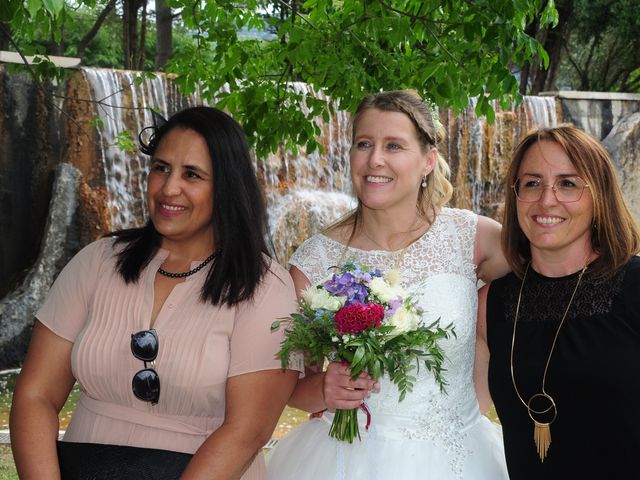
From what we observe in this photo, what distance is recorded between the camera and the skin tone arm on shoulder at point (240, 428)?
306cm

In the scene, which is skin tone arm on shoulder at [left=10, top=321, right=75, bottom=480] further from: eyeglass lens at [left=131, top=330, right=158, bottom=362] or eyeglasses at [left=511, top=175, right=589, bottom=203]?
eyeglasses at [left=511, top=175, right=589, bottom=203]

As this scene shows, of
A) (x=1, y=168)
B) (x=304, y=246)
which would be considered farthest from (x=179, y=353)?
(x=1, y=168)

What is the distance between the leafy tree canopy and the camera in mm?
4656

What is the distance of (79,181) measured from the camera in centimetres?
1230

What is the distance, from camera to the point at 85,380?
10.6 feet

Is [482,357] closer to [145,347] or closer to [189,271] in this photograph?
[189,271]

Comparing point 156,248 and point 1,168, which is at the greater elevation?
point 156,248

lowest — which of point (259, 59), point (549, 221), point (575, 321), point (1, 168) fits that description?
point (1, 168)

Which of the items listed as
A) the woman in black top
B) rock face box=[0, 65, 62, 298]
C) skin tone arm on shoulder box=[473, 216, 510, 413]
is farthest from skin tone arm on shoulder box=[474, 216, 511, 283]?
rock face box=[0, 65, 62, 298]

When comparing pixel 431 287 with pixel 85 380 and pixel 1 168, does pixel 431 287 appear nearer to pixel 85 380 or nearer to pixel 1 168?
pixel 85 380

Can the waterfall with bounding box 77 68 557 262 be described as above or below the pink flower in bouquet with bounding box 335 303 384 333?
below

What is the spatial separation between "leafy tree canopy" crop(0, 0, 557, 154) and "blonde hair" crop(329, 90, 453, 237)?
2.31 ft

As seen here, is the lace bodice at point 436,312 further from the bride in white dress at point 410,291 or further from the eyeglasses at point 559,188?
the eyeglasses at point 559,188

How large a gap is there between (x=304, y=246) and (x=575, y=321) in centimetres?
134
